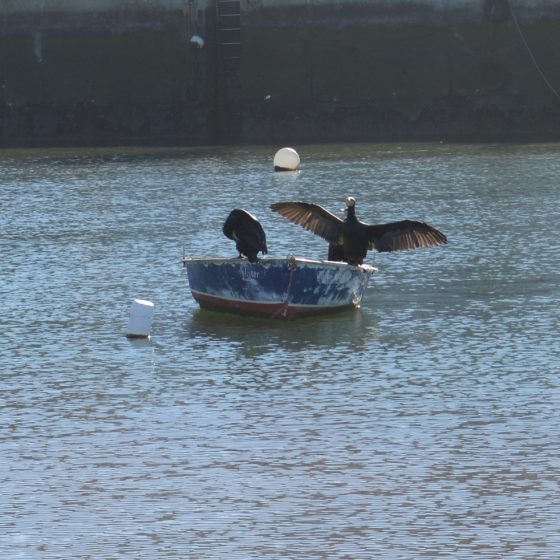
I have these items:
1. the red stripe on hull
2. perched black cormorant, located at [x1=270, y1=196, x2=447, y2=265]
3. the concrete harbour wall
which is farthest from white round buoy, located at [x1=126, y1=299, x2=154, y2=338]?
the concrete harbour wall

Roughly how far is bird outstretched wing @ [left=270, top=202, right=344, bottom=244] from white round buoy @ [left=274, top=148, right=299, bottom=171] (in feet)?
67.6

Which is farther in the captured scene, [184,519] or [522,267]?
[522,267]

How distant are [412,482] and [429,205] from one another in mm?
22371

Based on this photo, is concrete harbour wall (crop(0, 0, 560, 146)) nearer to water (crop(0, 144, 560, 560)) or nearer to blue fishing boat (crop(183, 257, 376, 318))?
water (crop(0, 144, 560, 560))

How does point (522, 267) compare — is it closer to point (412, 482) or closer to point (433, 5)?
point (412, 482)

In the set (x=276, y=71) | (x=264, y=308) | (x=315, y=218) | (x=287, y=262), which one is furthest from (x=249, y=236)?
(x=276, y=71)

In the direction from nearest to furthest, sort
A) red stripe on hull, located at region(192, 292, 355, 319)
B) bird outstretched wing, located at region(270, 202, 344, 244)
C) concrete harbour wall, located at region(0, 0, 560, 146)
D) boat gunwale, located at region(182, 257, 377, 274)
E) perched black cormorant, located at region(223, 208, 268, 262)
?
boat gunwale, located at region(182, 257, 377, 274) < perched black cormorant, located at region(223, 208, 268, 262) < red stripe on hull, located at region(192, 292, 355, 319) < bird outstretched wing, located at region(270, 202, 344, 244) < concrete harbour wall, located at region(0, 0, 560, 146)

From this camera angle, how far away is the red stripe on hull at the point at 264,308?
23672mm

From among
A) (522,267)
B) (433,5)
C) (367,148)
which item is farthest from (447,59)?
(522,267)

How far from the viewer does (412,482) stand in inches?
600

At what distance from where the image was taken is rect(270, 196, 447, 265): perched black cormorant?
23.7 metres

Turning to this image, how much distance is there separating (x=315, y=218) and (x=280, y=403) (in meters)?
6.10

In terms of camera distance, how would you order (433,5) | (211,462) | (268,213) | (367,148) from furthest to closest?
(433,5), (367,148), (268,213), (211,462)

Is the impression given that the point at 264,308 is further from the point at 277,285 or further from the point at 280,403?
the point at 280,403
